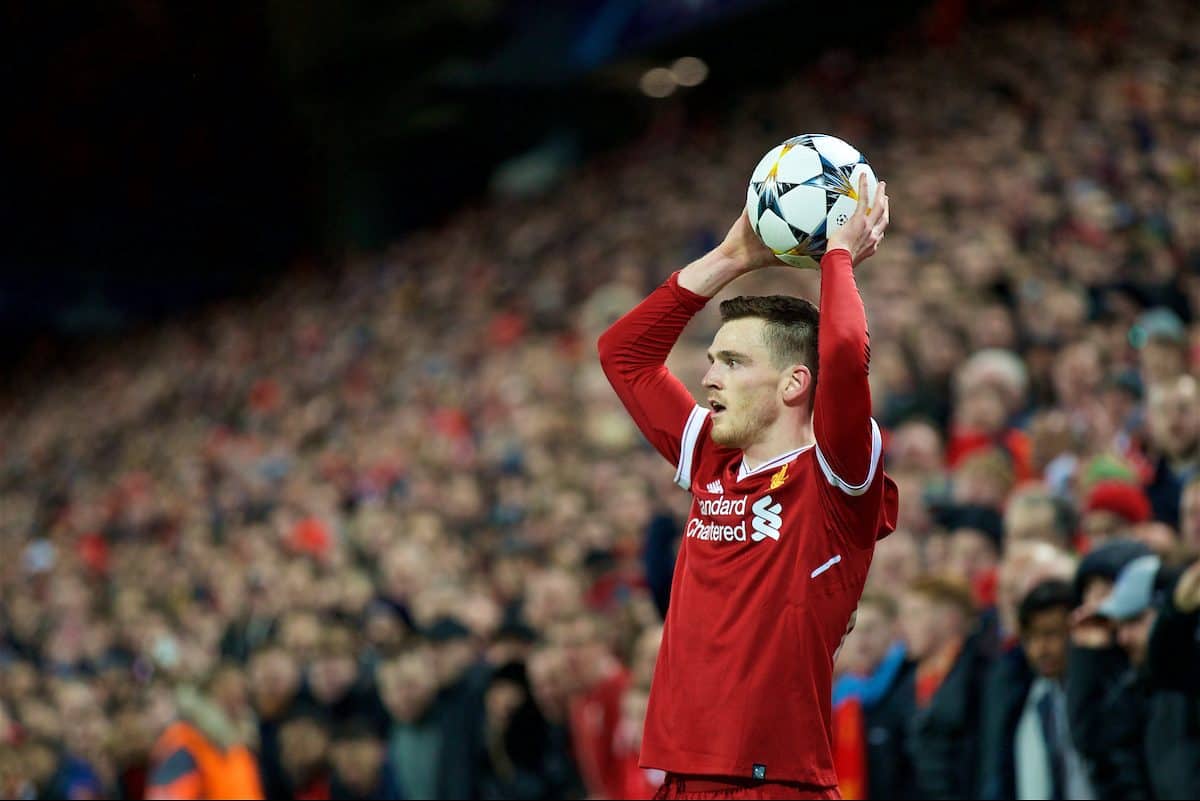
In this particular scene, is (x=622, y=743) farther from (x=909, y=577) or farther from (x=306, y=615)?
(x=306, y=615)

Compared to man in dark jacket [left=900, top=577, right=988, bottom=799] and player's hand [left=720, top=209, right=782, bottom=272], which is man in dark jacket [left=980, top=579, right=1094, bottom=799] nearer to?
man in dark jacket [left=900, top=577, right=988, bottom=799]

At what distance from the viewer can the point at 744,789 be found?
3539 mm

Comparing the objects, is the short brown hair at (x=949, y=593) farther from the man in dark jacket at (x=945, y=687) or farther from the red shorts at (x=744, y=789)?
the red shorts at (x=744, y=789)

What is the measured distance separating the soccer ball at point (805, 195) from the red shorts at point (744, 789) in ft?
3.84

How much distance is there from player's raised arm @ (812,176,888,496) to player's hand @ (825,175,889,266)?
0.06 feet

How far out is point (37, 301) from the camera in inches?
1156

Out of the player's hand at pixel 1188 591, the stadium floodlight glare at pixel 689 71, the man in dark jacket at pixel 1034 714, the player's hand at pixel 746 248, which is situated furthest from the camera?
the stadium floodlight glare at pixel 689 71

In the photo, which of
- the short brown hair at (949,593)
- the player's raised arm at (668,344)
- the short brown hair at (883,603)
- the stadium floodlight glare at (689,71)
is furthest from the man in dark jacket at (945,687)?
the stadium floodlight glare at (689,71)

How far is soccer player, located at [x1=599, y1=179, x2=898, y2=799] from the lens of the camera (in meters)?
3.48

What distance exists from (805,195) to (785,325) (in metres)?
0.30

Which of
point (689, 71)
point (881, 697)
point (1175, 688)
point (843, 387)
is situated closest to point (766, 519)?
point (843, 387)

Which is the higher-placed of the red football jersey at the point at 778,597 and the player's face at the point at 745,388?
the player's face at the point at 745,388

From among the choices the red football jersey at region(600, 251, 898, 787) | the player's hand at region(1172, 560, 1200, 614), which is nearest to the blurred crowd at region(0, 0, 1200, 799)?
the player's hand at region(1172, 560, 1200, 614)

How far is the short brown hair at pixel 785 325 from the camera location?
3.68 metres
